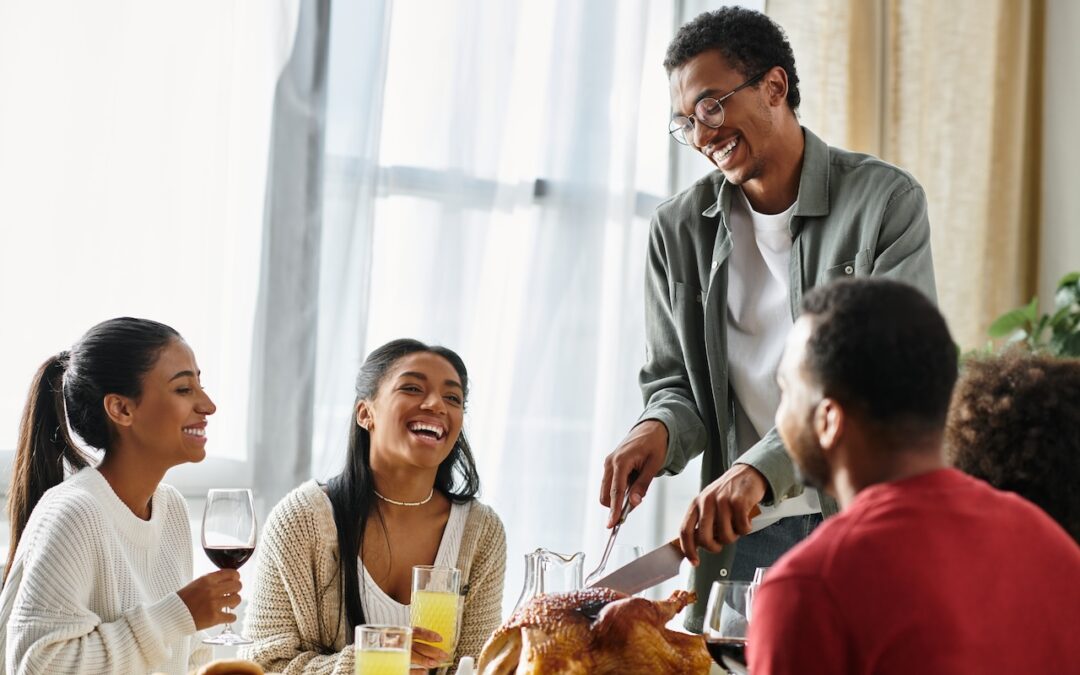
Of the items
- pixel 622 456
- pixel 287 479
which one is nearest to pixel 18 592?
pixel 622 456

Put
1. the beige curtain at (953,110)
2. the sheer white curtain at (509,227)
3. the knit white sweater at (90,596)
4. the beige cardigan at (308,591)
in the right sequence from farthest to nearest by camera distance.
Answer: the beige curtain at (953,110) < the sheer white curtain at (509,227) < the beige cardigan at (308,591) < the knit white sweater at (90,596)

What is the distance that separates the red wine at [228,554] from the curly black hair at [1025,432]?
1.07 m

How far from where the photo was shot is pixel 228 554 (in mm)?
1742

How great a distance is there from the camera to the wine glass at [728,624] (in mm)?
1215

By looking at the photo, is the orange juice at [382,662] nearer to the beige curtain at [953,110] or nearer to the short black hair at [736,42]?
the short black hair at [736,42]

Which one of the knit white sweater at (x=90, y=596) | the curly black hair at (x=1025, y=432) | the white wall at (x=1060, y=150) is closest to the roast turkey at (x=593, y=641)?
the curly black hair at (x=1025, y=432)

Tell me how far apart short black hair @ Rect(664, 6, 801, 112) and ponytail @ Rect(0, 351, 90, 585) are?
1.24 m

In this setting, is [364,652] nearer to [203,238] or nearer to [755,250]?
[755,250]

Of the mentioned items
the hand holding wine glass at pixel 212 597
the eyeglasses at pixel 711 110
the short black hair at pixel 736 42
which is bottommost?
the hand holding wine glass at pixel 212 597

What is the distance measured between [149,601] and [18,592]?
0.23 metres

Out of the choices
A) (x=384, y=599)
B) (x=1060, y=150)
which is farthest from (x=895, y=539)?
(x=1060, y=150)

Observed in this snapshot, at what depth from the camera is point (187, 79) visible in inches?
111

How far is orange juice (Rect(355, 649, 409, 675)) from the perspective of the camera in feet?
4.58

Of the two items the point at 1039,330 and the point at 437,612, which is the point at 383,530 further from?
the point at 1039,330
